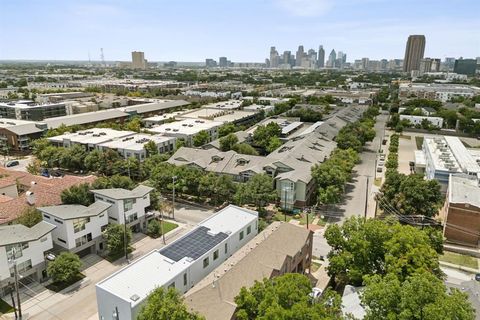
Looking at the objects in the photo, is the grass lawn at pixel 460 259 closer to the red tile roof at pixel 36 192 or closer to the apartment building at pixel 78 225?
the apartment building at pixel 78 225

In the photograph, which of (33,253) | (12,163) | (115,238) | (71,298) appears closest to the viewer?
(71,298)

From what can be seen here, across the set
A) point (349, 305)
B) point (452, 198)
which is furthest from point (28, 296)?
point (452, 198)

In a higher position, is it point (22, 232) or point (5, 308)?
point (22, 232)

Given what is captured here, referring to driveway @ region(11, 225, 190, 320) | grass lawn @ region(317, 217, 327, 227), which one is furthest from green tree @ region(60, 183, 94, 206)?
grass lawn @ region(317, 217, 327, 227)

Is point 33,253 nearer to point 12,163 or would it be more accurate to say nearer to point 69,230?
point 69,230

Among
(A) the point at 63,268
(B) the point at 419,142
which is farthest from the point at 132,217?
(B) the point at 419,142

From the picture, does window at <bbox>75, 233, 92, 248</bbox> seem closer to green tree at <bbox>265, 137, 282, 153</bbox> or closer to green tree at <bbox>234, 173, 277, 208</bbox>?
green tree at <bbox>234, 173, 277, 208</bbox>

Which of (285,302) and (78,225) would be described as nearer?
(285,302)
